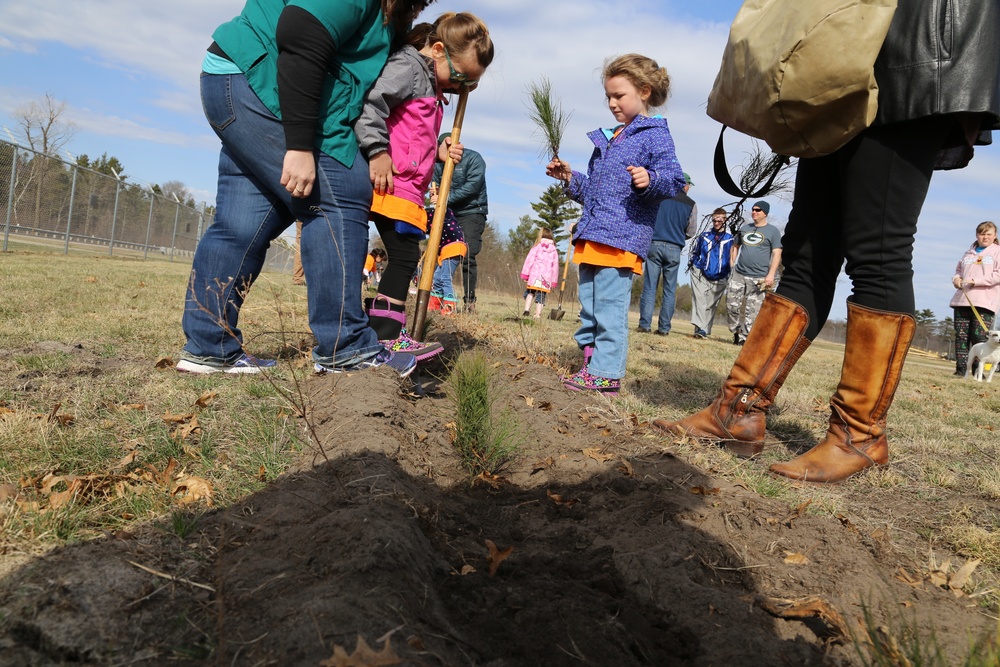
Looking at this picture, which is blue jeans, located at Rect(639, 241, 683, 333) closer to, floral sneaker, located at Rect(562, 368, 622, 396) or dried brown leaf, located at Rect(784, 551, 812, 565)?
floral sneaker, located at Rect(562, 368, 622, 396)

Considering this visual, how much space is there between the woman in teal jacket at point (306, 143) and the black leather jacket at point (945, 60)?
200cm

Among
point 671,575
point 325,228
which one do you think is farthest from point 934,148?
point 325,228

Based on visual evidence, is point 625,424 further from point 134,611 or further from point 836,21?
point 134,611

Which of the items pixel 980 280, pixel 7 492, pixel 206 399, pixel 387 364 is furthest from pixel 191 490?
pixel 980 280

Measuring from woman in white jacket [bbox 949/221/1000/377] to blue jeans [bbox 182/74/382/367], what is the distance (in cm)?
913

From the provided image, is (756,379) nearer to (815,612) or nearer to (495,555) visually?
(815,612)

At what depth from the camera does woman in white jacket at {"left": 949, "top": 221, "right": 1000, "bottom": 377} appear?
9.02 m

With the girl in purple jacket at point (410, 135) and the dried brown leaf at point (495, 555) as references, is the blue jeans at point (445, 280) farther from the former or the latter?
the dried brown leaf at point (495, 555)

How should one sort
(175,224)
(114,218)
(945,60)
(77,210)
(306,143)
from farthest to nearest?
(175,224) → (114,218) → (77,210) → (306,143) → (945,60)

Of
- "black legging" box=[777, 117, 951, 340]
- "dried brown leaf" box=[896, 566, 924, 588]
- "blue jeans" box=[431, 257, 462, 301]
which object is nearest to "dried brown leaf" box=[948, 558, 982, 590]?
"dried brown leaf" box=[896, 566, 924, 588]

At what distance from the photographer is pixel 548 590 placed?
160 cm

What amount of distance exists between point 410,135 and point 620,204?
136cm

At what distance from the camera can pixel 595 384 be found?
13.3 feet

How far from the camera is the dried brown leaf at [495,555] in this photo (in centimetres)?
170
